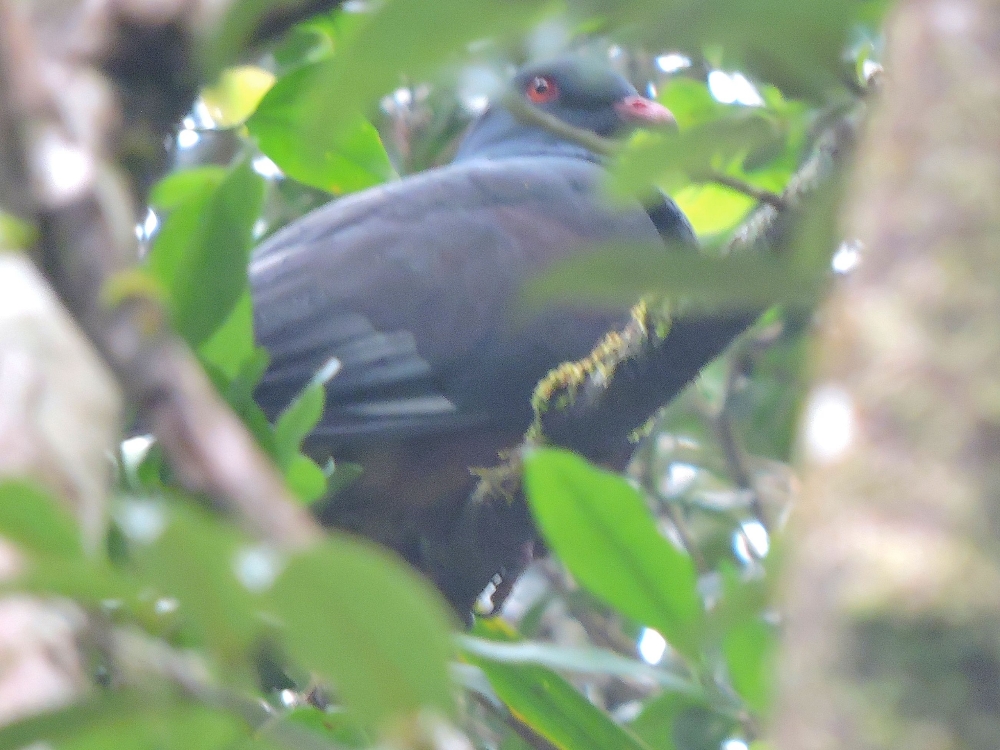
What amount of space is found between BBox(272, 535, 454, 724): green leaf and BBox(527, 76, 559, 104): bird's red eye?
441 centimetres

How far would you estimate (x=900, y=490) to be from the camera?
606 mm

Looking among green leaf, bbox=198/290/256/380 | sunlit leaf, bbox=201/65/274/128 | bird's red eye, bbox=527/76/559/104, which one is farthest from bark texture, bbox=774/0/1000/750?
bird's red eye, bbox=527/76/559/104

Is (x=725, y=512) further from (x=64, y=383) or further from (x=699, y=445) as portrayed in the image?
(x=64, y=383)

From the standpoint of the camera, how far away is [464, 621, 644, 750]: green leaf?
5.08 feet

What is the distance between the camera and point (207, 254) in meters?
1.66

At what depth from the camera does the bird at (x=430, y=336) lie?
10.7 ft

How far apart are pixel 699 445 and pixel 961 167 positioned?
428cm

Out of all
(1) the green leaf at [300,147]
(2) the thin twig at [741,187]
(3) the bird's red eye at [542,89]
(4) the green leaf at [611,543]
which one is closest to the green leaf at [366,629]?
(4) the green leaf at [611,543]

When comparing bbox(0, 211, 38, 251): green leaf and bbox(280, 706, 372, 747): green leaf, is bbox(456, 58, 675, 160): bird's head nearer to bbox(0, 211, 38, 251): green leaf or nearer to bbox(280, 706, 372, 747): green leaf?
bbox(280, 706, 372, 747): green leaf

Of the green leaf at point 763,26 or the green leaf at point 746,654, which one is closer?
the green leaf at point 763,26

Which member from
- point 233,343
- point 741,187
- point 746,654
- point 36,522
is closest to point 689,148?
point 36,522

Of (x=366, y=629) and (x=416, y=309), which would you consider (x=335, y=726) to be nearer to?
(x=366, y=629)

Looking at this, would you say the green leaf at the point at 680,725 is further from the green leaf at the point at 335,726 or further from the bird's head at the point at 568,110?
the bird's head at the point at 568,110

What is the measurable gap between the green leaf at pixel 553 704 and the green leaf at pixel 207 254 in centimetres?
51
